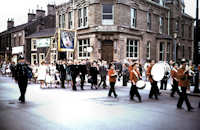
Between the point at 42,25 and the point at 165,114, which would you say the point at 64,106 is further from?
the point at 42,25

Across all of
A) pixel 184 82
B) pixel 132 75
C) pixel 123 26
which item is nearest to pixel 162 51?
pixel 123 26

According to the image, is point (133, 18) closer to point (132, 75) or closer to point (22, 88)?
point (132, 75)

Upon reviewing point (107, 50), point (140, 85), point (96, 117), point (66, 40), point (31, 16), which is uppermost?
point (31, 16)

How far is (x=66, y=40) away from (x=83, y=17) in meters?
5.91

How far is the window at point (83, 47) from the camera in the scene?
25391 mm

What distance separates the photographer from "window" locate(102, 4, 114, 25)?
962 inches

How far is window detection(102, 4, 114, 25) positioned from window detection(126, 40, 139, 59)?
309 cm

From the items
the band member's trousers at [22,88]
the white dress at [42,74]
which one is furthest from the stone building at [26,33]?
the band member's trousers at [22,88]

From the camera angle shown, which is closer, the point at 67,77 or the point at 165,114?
the point at 165,114

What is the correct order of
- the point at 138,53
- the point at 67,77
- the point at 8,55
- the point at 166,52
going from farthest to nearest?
1. the point at 8,55
2. the point at 166,52
3. the point at 138,53
4. the point at 67,77

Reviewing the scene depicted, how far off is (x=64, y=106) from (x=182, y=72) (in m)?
4.32

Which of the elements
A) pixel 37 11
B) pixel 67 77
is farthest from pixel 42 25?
pixel 67 77

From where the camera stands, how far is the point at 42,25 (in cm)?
4209

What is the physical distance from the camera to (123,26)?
24484mm
